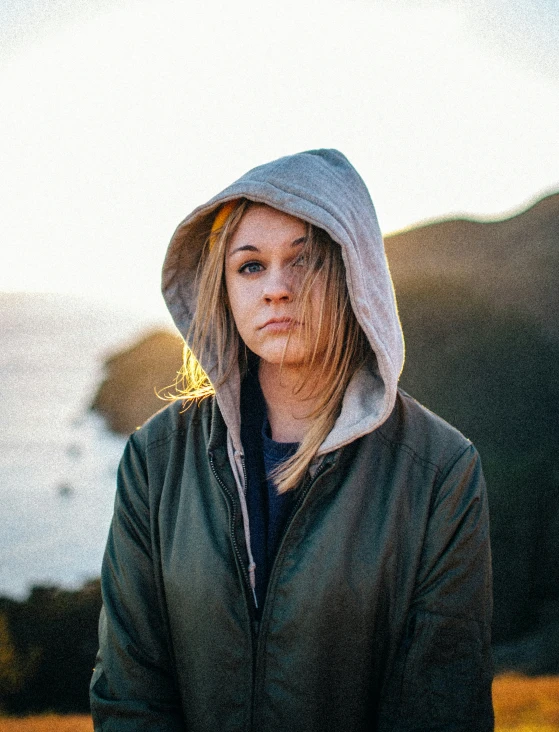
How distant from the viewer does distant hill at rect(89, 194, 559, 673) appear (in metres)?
13.9

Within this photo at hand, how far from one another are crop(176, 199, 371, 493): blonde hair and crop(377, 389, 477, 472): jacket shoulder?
205 mm

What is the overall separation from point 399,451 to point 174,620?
3.18 ft

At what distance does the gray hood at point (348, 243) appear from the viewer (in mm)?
1851

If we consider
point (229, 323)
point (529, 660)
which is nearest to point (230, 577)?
point (229, 323)

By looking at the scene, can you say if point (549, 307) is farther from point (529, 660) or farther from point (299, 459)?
point (299, 459)

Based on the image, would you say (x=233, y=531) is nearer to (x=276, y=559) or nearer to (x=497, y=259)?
(x=276, y=559)

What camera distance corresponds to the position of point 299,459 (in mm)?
1917

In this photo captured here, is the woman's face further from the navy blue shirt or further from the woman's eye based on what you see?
the navy blue shirt

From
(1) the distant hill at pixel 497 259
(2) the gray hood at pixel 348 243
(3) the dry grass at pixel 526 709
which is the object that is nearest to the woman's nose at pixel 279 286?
(2) the gray hood at pixel 348 243

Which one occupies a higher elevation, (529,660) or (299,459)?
(299,459)

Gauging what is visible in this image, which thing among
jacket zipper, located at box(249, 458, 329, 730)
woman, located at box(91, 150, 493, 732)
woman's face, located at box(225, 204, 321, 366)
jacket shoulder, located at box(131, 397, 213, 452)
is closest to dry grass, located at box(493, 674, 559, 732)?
woman, located at box(91, 150, 493, 732)

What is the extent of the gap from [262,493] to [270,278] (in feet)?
2.48

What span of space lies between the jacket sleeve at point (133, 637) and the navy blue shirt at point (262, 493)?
0.38 m

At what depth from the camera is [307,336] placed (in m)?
1.93
